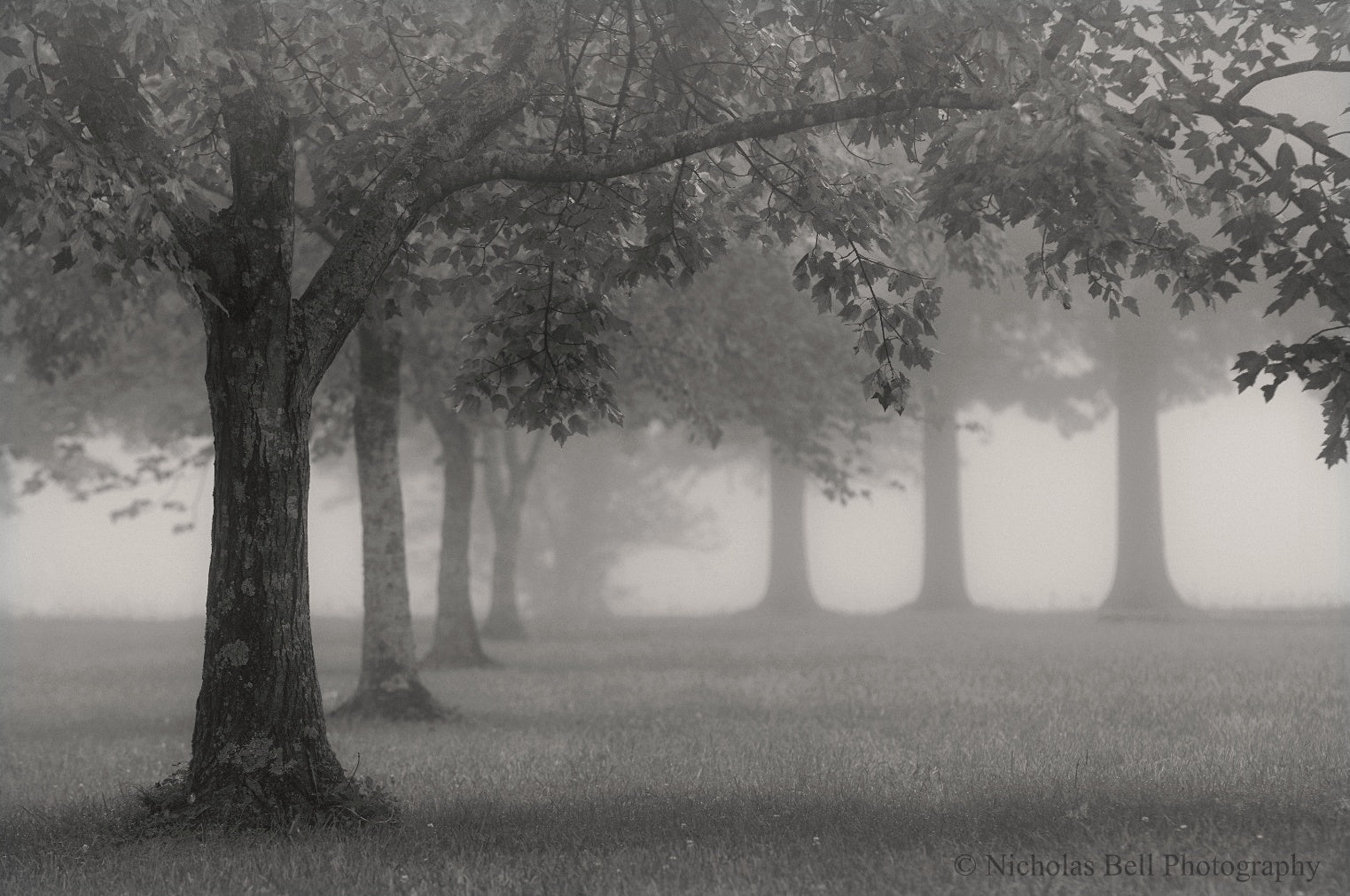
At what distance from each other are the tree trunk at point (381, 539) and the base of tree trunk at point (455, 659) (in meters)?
6.05

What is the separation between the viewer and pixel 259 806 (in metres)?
7.63

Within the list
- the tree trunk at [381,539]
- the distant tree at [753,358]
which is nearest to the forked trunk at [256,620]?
the tree trunk at [381,539]

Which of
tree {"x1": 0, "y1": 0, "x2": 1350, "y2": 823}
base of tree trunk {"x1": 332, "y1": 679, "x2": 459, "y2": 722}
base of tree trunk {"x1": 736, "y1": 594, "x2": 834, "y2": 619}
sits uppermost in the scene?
tree {"x1": 0, "y1": 0, "x2": 1350, "y2": 823}

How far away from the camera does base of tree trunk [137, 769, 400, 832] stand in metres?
7.57

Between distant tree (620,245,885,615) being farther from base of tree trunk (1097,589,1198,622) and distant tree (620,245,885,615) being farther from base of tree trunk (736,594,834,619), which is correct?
base of tree trunk (736,594,834,619)

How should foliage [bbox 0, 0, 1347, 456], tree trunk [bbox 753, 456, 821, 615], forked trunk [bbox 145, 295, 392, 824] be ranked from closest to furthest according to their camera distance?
foliage [bbox 0, 0, 1347, 456] → forked trunk [bbox 145, 295, 392, 824] → tree trunk [bbox 753, 456, 821, 615]

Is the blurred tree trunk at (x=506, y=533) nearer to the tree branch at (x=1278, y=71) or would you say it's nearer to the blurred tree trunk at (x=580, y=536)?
the blurred tree trunk at (x=580, y=536)

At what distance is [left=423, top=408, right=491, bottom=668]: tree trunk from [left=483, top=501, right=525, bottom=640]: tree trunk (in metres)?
6.19

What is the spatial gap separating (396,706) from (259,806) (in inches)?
274

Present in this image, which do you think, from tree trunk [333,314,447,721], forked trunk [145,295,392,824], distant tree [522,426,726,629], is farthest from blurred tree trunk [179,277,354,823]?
distant tree [522,426,726,629]

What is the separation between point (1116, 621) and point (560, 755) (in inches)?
848

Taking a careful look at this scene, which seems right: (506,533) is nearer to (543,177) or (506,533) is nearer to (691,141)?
(543,177)

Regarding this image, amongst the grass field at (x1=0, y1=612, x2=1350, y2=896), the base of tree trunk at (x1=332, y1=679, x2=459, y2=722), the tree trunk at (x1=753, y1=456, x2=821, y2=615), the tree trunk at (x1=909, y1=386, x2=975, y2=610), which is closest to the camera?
the grass field at (x1=0, y1=612, x2=1350, y2=896)

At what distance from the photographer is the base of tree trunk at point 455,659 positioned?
69.2 ft
